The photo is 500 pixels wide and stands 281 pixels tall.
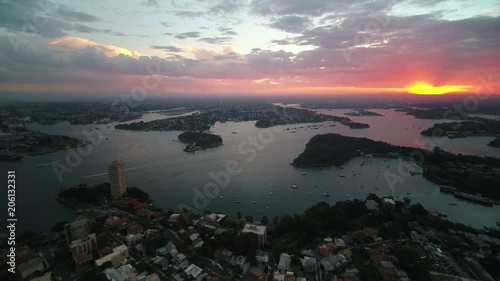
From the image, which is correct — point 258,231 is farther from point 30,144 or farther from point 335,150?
point 30,144

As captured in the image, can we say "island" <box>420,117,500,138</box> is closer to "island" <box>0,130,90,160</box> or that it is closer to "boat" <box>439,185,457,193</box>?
"boat" <box>439,185,457,193</box>

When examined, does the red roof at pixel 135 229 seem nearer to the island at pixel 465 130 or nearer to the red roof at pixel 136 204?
the red roof at pixel 136 204

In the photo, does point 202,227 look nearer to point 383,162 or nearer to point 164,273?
point 164,273

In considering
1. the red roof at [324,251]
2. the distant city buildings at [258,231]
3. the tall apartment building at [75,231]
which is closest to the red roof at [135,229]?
the tall apartment building at [75,231]

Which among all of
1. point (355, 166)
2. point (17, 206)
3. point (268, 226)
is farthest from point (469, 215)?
point (17, 206)

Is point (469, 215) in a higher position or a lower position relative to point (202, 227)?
lower

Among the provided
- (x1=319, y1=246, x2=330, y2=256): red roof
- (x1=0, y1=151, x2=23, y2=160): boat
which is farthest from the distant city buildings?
(x1=0, y1=151, x2=23, y2=160): boat
